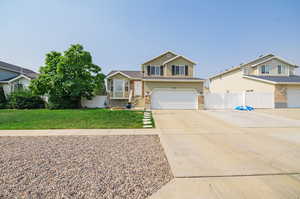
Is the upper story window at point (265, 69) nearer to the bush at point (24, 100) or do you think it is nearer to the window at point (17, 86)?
A: the bush at point (24, 100)

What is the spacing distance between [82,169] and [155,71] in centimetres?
1691

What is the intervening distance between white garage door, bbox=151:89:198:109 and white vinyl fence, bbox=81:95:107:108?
294 inches

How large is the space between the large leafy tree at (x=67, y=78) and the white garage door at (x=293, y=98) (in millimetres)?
22168

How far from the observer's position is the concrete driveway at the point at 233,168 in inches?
88.4

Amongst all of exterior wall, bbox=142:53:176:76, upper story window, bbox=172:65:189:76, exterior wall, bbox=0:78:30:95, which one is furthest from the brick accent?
exterior wall, bbox=0:78:30:95

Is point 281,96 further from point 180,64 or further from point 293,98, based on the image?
point 180,64

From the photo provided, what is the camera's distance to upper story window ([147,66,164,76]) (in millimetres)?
18750

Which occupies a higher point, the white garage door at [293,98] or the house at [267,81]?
the house at [267,81]

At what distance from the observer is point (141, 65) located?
18.7 m

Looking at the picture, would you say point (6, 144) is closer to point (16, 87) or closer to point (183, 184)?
point (183, 184)

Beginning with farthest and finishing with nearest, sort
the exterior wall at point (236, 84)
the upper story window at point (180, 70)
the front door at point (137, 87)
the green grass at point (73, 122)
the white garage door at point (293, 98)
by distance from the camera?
the front door at point (137, 87) → the upper story window at point (180, 70) → the exterior wall at point (236, 84) → the white garage door at point (293, 98) → the green grass at point (73, 122)

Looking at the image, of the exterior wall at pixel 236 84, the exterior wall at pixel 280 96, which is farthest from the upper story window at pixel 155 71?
the exterior wall at pixel 280 96

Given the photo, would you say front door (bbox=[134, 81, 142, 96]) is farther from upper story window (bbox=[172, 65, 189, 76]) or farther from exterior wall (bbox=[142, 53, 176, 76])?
upper story window (bbox=[172, 65, 189, 76])

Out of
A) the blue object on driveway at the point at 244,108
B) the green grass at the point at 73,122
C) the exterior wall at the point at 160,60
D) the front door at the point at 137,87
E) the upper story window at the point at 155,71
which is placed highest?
the exterior wall at the point at 160,60
